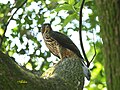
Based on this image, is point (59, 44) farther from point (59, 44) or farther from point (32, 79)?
point (32, 79)

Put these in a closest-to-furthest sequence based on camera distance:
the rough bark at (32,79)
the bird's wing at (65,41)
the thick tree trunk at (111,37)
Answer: the thick tree trunk at (111,37) < the rough bark at (32,79) < the bird's wing at (65,41)

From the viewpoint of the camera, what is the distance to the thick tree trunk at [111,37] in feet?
3.35

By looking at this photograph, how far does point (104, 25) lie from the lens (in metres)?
1.08

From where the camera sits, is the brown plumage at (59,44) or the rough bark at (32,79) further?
the brown plumage at (59,44)

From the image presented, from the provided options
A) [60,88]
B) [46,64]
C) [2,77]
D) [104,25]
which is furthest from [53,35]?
[104,25]

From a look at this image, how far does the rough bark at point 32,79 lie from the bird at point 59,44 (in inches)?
57.3

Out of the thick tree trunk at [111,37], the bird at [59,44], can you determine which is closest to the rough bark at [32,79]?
the thick tree trunk at [111,37]

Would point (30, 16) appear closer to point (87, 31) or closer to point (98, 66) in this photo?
point (87, 31)

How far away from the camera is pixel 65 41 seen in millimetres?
4051

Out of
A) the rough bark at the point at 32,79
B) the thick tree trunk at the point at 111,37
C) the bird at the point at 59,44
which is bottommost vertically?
the bird at the point at 59,44

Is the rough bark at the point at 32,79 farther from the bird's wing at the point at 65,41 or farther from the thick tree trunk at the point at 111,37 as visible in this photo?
the bird's wing at the point at 65,41

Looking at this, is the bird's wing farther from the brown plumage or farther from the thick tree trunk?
the thick tree trunk

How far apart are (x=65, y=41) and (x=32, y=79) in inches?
91.1

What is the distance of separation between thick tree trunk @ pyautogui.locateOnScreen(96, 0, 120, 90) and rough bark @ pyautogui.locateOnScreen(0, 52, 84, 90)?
0.64m
